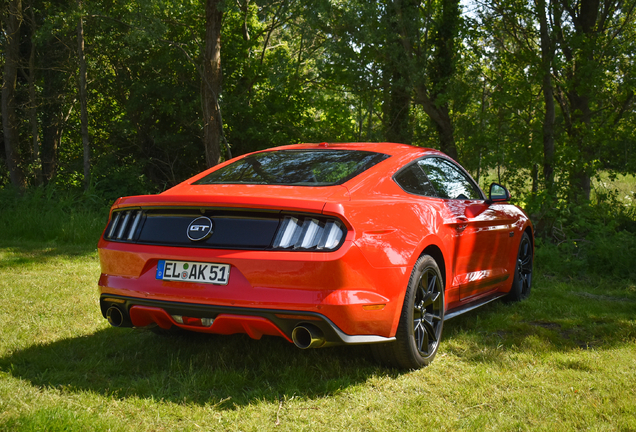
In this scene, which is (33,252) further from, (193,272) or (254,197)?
(254,197)

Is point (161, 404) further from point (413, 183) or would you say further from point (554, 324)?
point (554, 324)

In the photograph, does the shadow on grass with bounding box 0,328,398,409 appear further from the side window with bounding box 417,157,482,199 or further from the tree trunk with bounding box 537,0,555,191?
the tree trunk with bounding box 537,0,555,191

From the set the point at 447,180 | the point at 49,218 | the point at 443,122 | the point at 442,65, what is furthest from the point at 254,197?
the point at 443,122

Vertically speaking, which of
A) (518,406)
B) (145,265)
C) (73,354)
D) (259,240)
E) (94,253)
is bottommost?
(94,253)

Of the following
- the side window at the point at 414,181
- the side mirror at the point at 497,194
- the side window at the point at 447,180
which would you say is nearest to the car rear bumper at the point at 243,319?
the side window at the point at 414,181

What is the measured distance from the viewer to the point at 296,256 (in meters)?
3.01

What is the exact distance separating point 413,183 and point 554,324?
1.95 metres

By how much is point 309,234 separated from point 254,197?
0.37m

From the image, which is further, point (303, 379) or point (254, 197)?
point (303, 379)

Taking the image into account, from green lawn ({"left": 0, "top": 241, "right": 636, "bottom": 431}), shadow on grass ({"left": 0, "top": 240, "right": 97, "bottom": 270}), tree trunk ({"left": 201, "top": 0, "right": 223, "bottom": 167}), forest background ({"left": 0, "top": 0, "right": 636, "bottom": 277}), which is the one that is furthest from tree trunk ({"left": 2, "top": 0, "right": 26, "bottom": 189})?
green lawn ({"left": 0, "top": 241, "right": 636, "bottom": 431})

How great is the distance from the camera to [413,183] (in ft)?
13.3

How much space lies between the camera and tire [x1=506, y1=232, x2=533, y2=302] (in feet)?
18.7

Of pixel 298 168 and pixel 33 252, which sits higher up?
pixel 298 168

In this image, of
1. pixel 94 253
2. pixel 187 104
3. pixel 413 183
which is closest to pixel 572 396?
pixel 413 183
